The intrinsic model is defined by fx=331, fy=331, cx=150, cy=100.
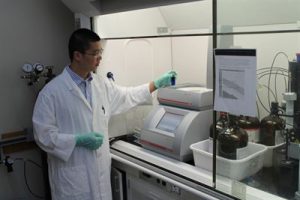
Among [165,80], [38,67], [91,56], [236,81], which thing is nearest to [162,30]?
[165,80]

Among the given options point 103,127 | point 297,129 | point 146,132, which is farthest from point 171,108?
point 297,129

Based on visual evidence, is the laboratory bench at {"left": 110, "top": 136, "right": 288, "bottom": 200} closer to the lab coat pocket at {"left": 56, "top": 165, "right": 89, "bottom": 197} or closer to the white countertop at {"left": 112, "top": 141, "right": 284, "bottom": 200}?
the white countertop at {"left": 112, "top": 141, "right": 284, "bottom": 200}

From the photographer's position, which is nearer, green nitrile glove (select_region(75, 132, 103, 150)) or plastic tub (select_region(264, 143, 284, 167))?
plastic tub (select_region(264, 143, 284, 167))

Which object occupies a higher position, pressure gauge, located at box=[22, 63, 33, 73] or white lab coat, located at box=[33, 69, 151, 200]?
pressure gauge, located at box=[22, 63, 33, 73]

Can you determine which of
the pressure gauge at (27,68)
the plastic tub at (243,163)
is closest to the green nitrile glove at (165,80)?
the plastic tub at (243,163)

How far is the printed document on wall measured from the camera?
1.17 metres

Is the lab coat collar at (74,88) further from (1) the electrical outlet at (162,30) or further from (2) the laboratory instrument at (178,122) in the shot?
(1) the electrical outlet at (162,30)

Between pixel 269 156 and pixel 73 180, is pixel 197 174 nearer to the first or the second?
pixel 269 156

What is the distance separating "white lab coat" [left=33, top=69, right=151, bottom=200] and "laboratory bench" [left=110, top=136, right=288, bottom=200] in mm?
148

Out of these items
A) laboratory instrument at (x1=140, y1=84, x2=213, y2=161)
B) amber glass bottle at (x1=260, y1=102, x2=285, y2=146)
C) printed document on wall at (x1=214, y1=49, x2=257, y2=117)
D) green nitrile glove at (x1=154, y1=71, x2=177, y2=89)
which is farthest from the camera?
green nitrile glove at (x1=154, y1=71, x2=177, y2=89)

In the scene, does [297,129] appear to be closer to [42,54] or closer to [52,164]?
[52,164]

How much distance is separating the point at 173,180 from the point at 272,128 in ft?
1.64

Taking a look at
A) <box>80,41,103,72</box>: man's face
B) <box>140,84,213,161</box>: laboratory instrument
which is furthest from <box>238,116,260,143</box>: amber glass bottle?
<box>80,41,103,72</box>: man's face

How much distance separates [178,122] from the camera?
1.70m
